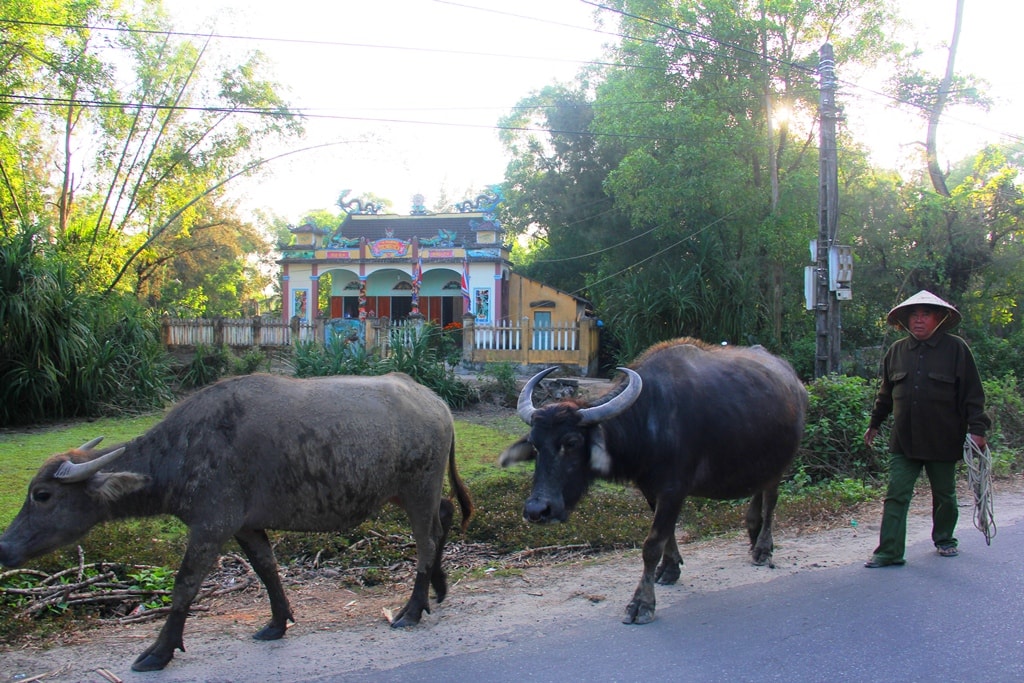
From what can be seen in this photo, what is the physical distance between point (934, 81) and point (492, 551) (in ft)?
57.2

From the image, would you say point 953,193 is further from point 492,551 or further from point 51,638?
point 51,638

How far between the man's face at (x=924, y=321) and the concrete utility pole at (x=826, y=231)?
18.9 feet

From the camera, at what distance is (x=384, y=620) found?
479 cm

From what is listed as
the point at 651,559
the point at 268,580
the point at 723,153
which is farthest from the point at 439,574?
the point at 723,153

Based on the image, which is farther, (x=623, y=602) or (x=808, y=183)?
(x=808, y=183)

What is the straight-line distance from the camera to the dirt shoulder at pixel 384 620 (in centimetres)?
400

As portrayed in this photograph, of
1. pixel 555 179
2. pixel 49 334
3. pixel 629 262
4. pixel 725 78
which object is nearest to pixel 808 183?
pixel 725 78

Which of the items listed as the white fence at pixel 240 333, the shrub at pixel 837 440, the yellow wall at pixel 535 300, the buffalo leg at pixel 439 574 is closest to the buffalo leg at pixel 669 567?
the buffalo leg at pixel 439 574

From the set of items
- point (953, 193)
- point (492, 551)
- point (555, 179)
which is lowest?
point (492, 551)

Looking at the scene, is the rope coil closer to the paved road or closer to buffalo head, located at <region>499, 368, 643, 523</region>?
the paved road

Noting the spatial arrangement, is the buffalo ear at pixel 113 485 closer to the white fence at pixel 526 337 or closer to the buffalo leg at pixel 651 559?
the buffalo leg at pixel 651 559

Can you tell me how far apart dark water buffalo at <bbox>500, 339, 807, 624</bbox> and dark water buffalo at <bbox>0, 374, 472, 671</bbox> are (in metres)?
0.79

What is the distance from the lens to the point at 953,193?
17.4m

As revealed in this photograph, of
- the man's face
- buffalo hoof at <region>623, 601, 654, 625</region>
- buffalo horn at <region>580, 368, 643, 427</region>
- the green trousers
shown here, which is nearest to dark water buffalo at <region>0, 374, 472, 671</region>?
buffalo horn at <region>580, 368, 643, 427</region>
